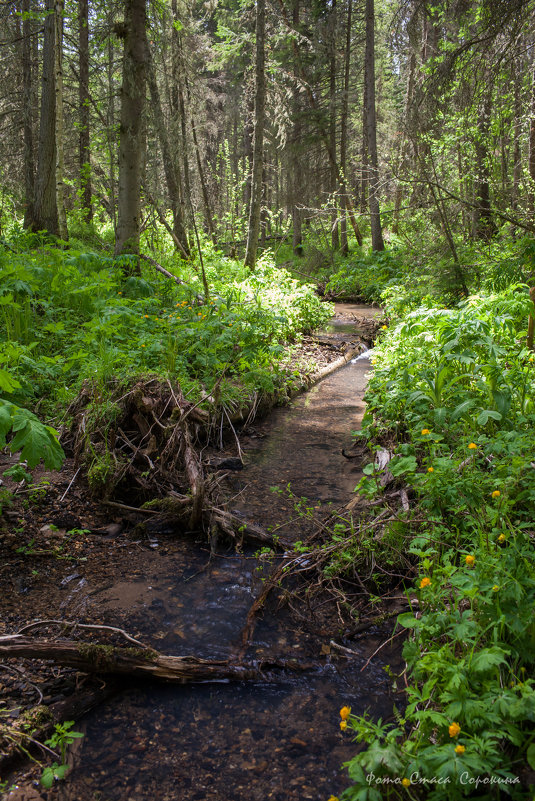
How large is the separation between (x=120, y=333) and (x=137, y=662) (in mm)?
4407

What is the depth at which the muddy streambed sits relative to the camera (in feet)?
7.26

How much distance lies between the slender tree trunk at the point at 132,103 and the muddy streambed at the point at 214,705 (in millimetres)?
5887

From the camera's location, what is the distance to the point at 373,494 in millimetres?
3836

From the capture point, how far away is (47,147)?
977cm

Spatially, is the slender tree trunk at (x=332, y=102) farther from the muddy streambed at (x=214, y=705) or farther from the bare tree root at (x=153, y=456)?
the muddy streambed at (x=214, y=705)

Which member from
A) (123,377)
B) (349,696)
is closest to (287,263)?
(123,377)

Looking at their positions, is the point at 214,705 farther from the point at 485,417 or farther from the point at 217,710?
the point at 485,417

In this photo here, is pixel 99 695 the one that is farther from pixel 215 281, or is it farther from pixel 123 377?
pixel 215 281

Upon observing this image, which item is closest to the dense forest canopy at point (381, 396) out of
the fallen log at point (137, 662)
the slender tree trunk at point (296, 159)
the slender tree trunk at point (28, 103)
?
the fallen log at point (137, 662)

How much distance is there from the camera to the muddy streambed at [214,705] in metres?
2.21

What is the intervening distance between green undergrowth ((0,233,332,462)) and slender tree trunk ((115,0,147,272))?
3.96 ft

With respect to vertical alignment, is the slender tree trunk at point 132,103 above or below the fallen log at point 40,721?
above

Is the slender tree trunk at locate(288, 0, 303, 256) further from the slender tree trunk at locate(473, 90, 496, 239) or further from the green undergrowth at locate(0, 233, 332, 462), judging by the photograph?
the green undergrowth at locate(0, 233, 332, 462)

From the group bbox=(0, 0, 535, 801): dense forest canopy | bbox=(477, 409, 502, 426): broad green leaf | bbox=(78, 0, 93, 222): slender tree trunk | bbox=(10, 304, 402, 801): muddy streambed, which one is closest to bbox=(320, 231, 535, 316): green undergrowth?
bbox=(0, 0, 535, 801): dense forest canopy
